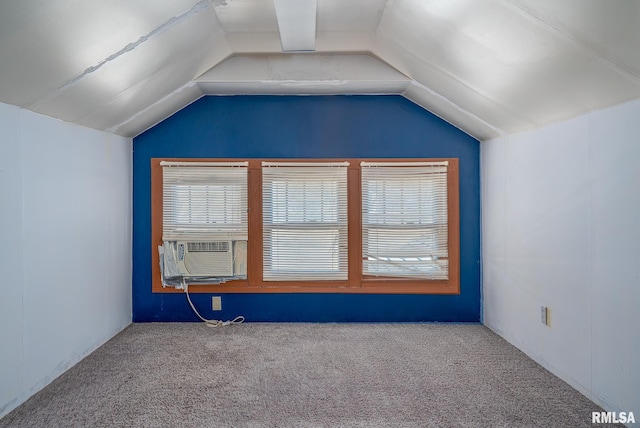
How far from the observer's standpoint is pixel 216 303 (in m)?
4.23

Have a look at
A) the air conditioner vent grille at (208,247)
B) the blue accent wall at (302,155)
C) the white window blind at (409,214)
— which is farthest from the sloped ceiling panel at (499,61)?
the air conditioner vent grille at (208,247)

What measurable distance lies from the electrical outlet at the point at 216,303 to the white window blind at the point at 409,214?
1.66m

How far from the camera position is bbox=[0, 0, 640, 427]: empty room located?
232 centimetres

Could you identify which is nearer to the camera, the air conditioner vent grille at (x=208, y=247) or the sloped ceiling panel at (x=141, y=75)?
the sloped ceiling panel at (x=141, y=75)

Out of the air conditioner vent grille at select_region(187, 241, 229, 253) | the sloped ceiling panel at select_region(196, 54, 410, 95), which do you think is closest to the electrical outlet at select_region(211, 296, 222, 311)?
the air conditioner vent grille at select_region(187, 241, 229, 253)

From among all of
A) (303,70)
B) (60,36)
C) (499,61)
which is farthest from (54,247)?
(499,61)

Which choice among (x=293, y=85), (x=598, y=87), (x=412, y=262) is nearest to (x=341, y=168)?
(x=293, y=85)

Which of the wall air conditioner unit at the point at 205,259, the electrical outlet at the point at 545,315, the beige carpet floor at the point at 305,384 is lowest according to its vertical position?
the beige carpet floor at the point at 305,384

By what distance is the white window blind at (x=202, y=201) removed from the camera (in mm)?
4188

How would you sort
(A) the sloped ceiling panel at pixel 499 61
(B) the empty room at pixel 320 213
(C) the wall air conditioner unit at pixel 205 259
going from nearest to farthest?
(A) the sloped ceiling panel at pixel 499 61 < (B) the empty room at pixel 320 213 < (C) the wall air conditioner unit at pixel 205 259

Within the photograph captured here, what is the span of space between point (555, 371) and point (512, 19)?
7.81 ft

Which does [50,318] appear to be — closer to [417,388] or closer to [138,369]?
[138,369]

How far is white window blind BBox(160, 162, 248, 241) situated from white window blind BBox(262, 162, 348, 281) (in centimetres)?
29

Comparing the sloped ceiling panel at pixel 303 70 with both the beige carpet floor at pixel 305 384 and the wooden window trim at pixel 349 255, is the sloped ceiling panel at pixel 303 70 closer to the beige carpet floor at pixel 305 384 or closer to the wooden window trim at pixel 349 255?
the wooden window trim at pixel 349 255
